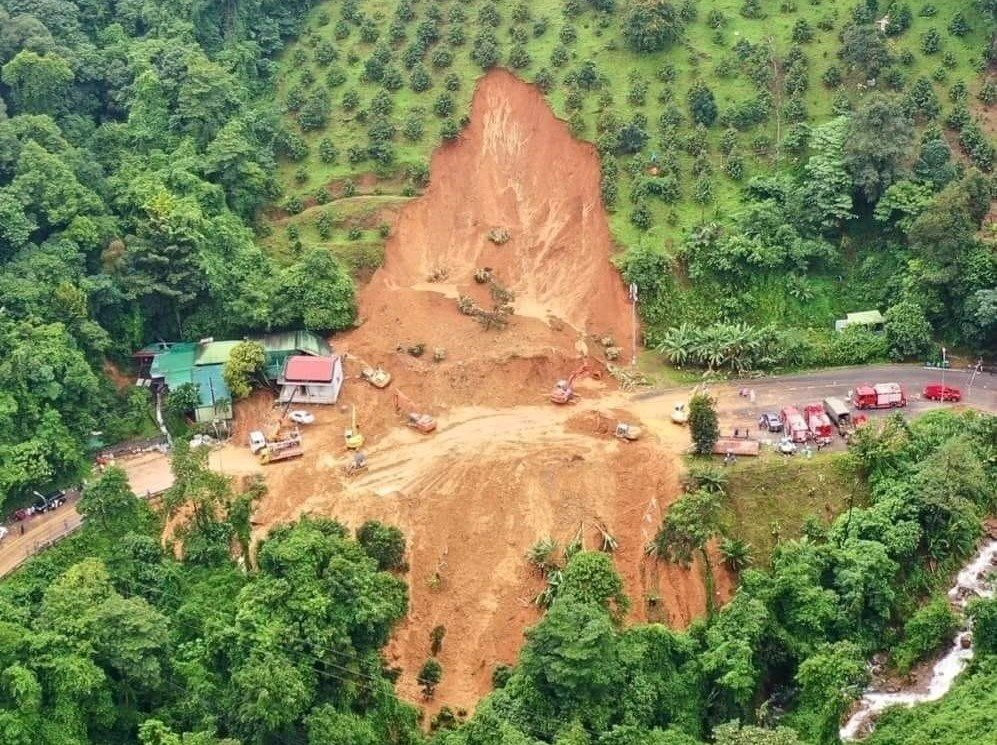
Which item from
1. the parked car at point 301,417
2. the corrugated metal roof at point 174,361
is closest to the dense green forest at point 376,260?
the corrugated metal roof at point 174,361

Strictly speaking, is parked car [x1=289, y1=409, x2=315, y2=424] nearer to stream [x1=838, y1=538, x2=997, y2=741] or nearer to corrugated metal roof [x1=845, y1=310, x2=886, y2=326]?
corrugated metal roof [x1=845, y1=310, x2=886, y2=326]

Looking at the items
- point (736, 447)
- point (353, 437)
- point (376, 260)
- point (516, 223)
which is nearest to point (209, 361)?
point (353, 437)

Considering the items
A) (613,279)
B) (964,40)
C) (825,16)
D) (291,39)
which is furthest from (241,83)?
(964,40)

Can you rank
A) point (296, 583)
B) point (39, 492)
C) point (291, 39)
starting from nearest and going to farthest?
point (296, 583), point (39, 492), point (291, 39)

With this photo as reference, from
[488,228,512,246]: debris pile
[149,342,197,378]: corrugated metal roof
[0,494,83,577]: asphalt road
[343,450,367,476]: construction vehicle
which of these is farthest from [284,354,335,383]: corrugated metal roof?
[488,228,512,246]: debris pile

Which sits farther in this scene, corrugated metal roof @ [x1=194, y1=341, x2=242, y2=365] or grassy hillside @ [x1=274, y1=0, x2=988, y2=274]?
grassy hillside @ [x1=274, y1=0, x2=988, y2=274]

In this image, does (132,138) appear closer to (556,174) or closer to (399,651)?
(556,174)
